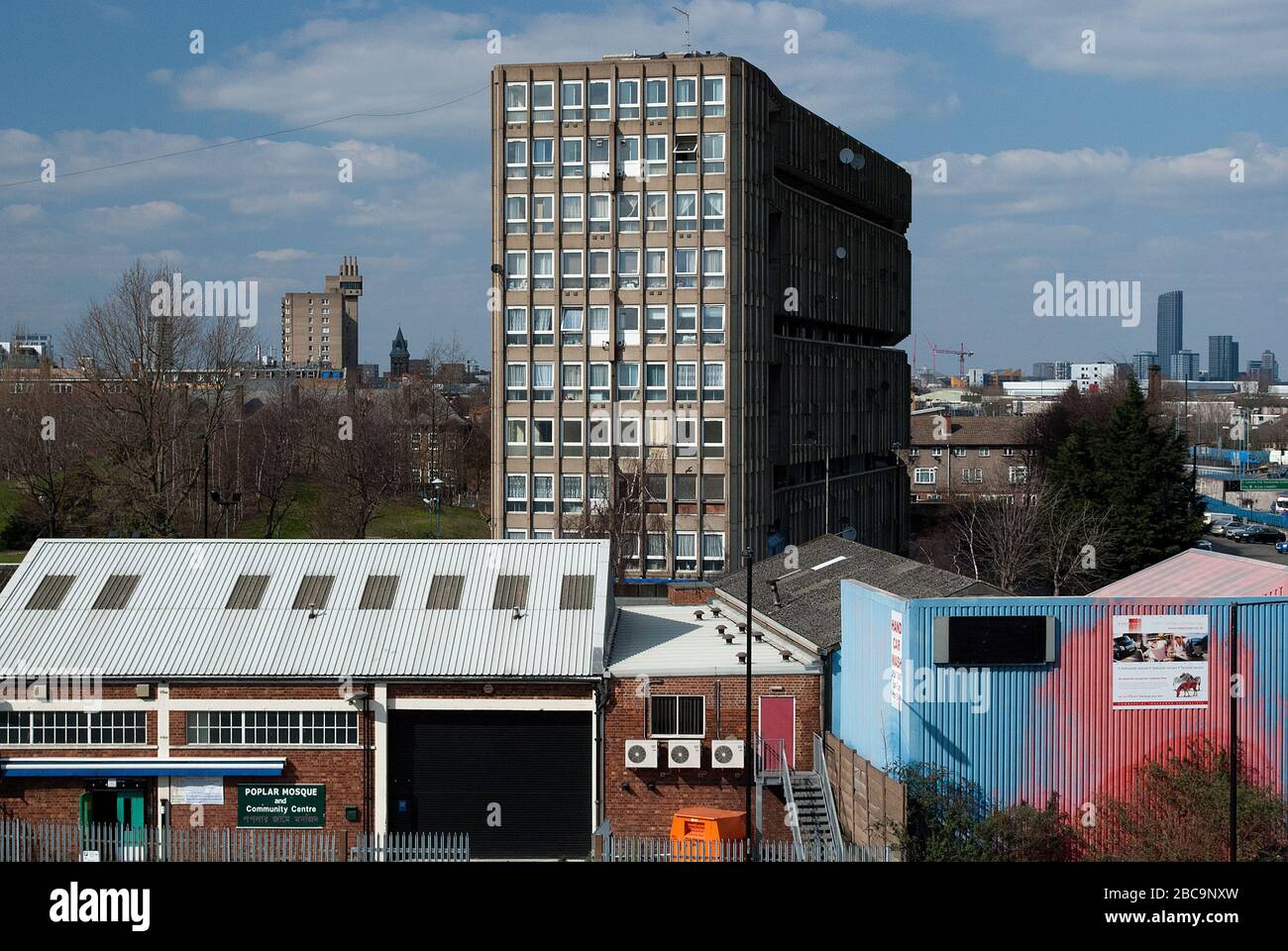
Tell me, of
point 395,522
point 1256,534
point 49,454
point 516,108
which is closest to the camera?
point 516,108

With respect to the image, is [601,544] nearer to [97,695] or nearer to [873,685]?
[873,685]

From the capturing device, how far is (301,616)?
25469 millimetres

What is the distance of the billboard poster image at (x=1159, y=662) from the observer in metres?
20.3

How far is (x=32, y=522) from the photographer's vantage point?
61969 millimetres

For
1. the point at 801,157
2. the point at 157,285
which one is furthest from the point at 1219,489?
→ the point at 157,285

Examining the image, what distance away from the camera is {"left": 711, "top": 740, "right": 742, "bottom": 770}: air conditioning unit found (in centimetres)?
2362

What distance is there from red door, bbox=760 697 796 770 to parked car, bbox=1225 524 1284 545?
210ft

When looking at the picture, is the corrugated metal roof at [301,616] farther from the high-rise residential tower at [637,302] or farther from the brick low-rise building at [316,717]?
the high-rise residential tower at [637,302]

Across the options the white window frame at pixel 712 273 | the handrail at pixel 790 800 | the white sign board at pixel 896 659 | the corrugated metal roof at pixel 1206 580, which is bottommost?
the handrail at pixel 790 800

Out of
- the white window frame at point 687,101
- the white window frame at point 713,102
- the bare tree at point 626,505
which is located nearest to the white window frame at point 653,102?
the white window frame at point 687,101

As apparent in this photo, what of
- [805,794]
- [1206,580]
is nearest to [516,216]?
[1206,580]

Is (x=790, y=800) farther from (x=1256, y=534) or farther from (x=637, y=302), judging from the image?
(x=1256, y=534)

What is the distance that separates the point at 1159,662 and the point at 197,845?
14.9 meters

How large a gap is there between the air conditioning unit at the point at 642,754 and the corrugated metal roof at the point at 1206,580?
7.93 meters
